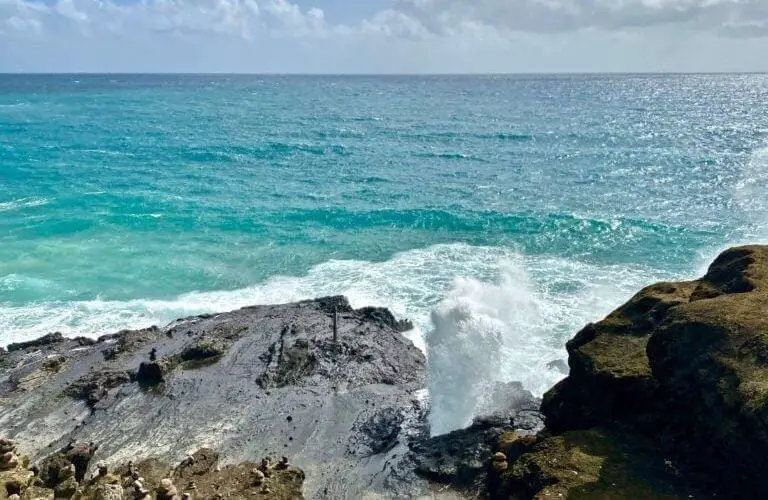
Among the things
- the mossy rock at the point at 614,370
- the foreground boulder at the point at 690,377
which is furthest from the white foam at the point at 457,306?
the foreground boulder at the point at 690,377

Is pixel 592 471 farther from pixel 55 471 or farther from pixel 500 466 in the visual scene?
pixel 55 471

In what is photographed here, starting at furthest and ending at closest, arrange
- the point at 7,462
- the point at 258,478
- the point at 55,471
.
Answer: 1. the point at 55,471
2. the point at 258,478
3. the point at 7,462

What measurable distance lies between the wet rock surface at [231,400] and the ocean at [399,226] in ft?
8.16

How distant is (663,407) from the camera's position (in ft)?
43.4

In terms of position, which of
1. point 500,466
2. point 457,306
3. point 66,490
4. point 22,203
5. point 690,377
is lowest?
point 66,490

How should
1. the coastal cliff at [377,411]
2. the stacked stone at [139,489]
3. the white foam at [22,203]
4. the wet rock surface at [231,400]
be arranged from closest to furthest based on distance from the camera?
the coastal cliff at [377,411] → the stacked stone at [139,489] → the wet rock surface at [231,400] → the white foam at [22,203]

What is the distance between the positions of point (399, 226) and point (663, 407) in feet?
96.1

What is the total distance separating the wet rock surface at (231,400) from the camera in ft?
53.8

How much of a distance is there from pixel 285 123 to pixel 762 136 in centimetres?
6917

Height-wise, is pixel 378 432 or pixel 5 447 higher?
pixel 5 447

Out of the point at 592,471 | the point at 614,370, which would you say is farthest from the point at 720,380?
the point at 592,471

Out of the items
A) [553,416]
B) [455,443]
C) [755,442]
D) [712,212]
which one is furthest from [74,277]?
[712,212]

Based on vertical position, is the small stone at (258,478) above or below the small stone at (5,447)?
below

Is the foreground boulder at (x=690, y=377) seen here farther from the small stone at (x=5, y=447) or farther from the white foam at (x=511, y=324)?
the small stone at (x=5, y=447)
